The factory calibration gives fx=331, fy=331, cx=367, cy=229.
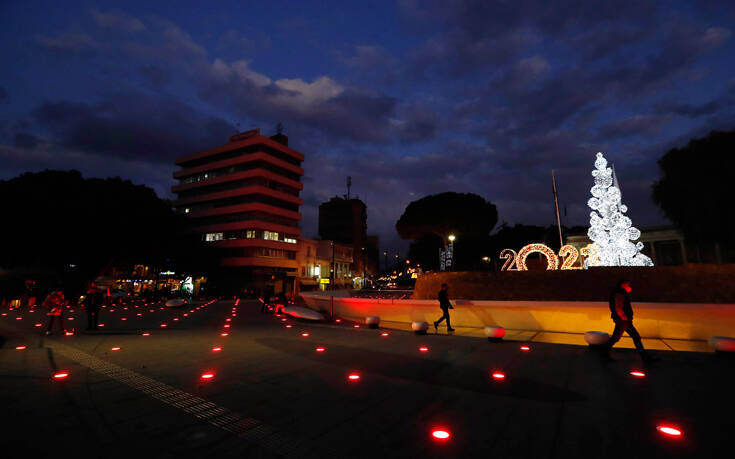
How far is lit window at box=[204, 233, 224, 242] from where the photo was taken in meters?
57.1

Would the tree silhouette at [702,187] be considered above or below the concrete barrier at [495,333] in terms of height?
above

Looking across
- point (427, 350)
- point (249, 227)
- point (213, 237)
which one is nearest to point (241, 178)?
point (249, 227)

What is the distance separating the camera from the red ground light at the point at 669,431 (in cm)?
366

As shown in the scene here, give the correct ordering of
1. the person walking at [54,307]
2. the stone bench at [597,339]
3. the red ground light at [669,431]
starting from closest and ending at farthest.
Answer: the red ground light at [669,431] → the stone bench at [597,339] → the person walking at [54,307]

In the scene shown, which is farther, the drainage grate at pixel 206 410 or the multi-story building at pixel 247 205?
the multi-story building at pixel 247 205

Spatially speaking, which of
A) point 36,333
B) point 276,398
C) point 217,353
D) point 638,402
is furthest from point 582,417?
point 36,333

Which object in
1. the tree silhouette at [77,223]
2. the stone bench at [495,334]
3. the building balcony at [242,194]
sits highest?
the building balcony at [242,194]

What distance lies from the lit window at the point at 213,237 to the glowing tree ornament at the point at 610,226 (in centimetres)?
5423

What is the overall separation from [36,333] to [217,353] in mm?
8603

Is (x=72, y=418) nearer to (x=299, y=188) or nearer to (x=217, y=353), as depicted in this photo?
(x=217, y=353)

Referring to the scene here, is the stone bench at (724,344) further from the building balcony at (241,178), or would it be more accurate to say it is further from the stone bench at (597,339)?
the building balcony at (241,178)

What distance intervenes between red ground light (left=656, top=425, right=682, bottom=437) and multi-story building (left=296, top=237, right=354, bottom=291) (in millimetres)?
53664

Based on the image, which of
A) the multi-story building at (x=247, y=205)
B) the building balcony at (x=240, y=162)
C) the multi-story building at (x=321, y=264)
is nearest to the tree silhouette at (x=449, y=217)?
the multi-story building at (x=321, y=264)

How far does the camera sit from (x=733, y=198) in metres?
19.0
